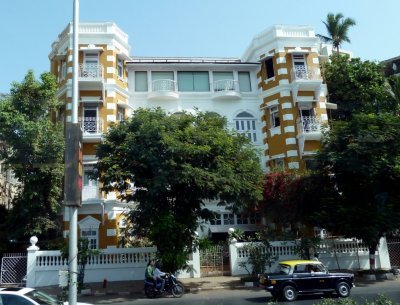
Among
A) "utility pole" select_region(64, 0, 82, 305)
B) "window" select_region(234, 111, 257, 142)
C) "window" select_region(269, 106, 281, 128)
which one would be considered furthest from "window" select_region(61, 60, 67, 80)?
"utility pole" select_region(64, 0, 82, 305)

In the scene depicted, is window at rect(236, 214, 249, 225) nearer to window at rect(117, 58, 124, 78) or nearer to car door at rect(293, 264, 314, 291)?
car door at rect(293, 264, 314, 291)

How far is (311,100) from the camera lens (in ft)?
93.7

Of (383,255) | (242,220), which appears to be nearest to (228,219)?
(242,220)

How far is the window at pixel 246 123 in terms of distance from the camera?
29625 millimetres

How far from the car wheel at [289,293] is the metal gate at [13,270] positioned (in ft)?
41.2

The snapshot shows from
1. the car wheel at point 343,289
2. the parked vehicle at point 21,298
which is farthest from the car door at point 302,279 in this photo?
the parked vehicle at point 21,298

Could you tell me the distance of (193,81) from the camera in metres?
29.9

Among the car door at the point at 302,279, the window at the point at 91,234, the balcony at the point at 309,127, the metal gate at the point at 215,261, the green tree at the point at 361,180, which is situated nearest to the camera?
the car door at the point at 302,279

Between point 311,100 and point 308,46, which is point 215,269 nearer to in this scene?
point 311,100

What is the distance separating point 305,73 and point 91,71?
1441cm

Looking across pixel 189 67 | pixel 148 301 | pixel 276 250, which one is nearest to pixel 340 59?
pixel 189 67

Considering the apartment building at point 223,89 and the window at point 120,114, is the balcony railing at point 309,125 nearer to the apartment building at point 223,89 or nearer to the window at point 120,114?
the apartment building at point 223,89

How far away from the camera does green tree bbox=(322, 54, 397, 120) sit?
98.2 feet

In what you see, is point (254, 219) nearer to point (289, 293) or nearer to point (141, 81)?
point (141, 81)
